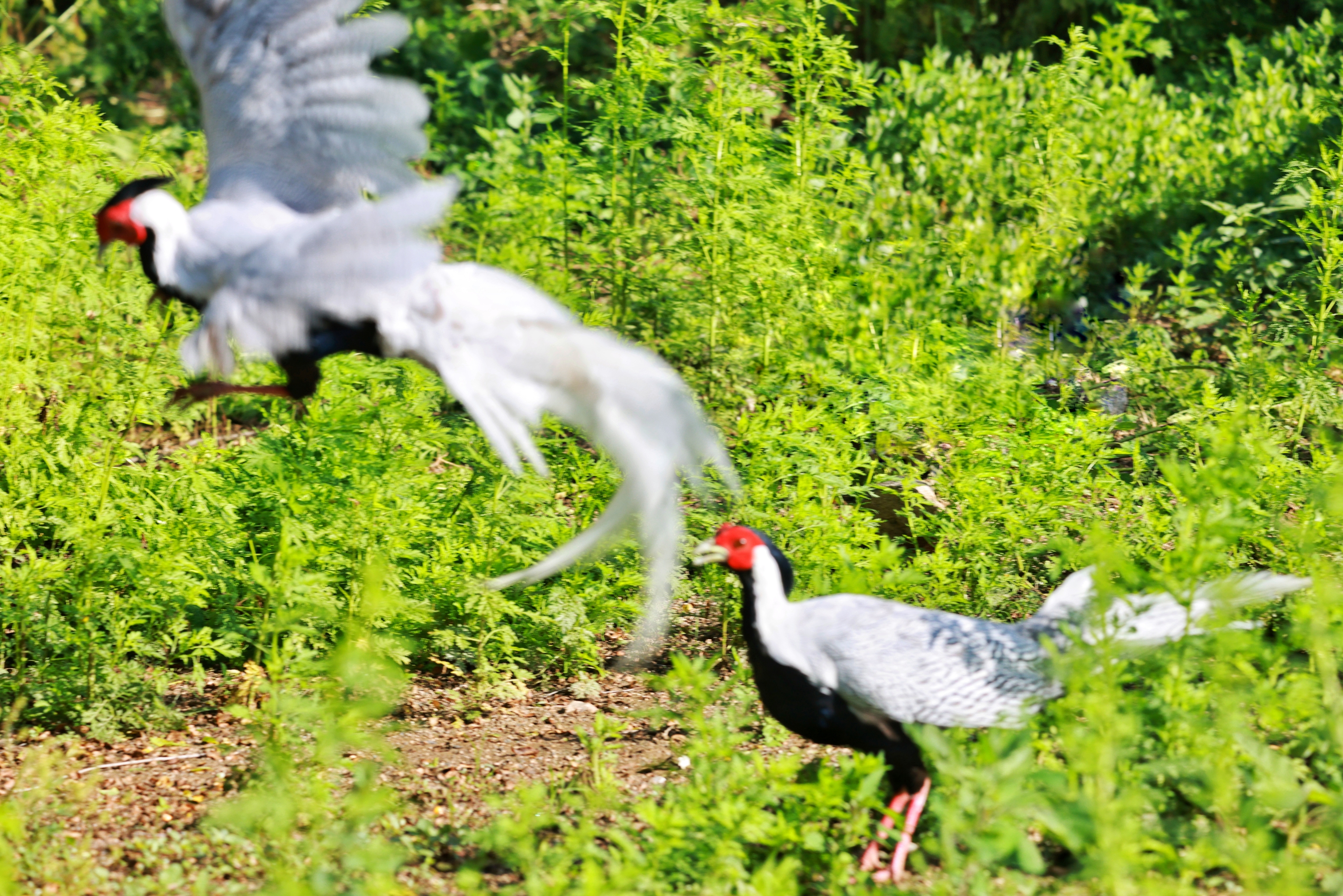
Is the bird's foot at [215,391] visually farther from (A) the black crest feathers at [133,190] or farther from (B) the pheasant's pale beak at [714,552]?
(B) the pheasant's pale beak at [714,552]

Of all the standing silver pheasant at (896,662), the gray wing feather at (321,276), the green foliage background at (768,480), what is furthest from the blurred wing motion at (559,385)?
the green foliage background at (768,480)

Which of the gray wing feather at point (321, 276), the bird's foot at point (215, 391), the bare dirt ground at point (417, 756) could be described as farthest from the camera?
the bird's foot at point (215, 391)

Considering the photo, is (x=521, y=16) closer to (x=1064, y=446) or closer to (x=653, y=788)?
(x=1064, y=446)

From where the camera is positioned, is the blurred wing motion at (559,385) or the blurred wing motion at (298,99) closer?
the blurred wing motion at (559,385)

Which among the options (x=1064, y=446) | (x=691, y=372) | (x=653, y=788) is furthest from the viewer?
(x=691, y=372)

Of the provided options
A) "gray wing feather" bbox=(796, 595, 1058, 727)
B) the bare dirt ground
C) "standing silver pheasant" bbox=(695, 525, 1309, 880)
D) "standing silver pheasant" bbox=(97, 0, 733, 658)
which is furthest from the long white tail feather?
"standing silver pheasant" bbox=(97, 0, 733, 658)

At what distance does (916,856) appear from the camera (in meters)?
2.96

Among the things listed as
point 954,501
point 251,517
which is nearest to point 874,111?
point 954,501

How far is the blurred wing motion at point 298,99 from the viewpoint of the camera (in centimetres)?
388

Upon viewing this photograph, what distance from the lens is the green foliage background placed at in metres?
2.96

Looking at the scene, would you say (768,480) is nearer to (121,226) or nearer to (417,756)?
(417,756)

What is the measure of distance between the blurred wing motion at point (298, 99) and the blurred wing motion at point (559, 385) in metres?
0.59

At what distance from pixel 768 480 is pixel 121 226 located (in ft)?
6.92

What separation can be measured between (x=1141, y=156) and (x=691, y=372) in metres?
3.47
